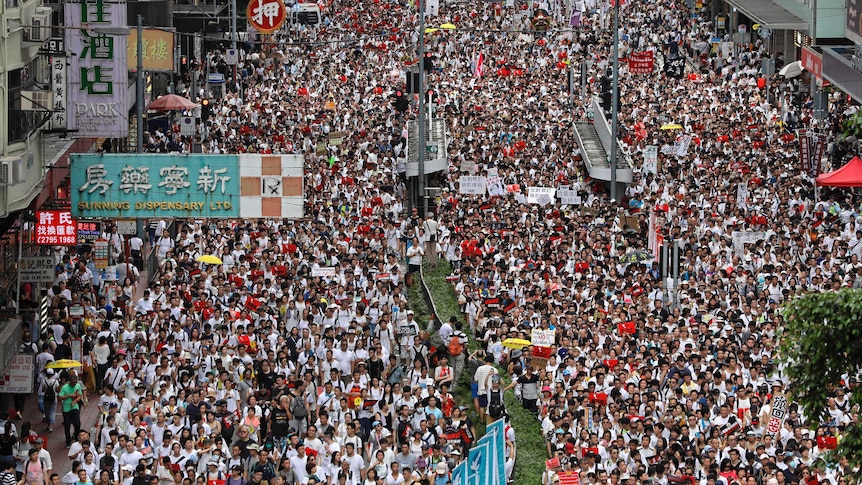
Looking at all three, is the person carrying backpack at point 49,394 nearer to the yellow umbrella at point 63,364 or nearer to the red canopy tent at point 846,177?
the yellow umbrella at point 63,364

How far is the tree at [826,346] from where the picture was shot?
15172 millimetres

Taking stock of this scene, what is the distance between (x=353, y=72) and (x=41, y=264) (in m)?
30.5

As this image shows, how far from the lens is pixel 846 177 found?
3669 cm

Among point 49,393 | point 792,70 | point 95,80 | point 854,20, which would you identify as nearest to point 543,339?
point 49,393

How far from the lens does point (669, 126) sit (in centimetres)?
4688

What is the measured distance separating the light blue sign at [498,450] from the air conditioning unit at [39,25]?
36.1ft

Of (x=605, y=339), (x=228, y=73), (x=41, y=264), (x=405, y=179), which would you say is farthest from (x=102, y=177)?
(x=228, y=73)

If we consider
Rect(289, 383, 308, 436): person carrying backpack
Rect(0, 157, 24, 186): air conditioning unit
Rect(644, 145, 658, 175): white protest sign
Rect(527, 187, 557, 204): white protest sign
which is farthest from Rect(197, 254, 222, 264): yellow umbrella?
Rect(644, 145, 658, 175): white protest sign

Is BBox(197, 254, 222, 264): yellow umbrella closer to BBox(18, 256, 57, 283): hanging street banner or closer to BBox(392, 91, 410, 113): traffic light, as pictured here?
BBox(18, 256, 57, 283): hanging street banner

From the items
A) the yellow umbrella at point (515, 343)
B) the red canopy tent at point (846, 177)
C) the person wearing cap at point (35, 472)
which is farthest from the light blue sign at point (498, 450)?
the red canopy tent at point (846, 177)

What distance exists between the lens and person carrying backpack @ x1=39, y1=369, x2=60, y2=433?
26.8 m

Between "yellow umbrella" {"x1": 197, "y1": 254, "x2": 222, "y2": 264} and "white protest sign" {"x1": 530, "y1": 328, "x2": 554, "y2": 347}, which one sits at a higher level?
"yellow umbrella" {"x1": 197, "y1": 254, "x2": 222, "y2": 264}

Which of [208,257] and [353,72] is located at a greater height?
[353,72]

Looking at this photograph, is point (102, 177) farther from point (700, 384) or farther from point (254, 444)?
point (700, 384)
